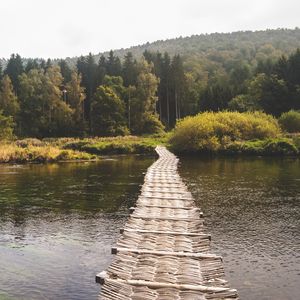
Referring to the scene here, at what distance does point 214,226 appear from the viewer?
16547 mm

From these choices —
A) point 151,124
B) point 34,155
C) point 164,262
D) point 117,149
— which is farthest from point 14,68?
point 164,262

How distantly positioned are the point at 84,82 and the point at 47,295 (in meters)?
97.6

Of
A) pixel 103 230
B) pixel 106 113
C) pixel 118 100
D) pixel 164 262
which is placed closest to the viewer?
pixel 164 262

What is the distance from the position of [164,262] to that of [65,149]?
153ft

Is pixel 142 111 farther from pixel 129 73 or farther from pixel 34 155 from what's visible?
pixel 34 155

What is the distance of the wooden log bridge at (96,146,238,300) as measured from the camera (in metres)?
9.45

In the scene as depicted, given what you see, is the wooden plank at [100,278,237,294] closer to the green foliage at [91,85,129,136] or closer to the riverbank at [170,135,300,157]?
the riverbank at [170,135,300,157]

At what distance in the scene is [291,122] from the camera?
229ft

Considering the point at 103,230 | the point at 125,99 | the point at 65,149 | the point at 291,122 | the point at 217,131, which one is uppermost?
the point at 125,99

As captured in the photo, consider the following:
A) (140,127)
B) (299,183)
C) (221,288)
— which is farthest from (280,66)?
(221,288)

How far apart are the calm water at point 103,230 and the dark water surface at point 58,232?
0.08 feet

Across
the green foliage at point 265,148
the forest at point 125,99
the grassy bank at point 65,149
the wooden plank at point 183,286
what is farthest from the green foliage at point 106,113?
the wooden plank at point 183,286

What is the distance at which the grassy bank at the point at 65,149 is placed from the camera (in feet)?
155

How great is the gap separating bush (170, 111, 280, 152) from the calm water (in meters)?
24.0
